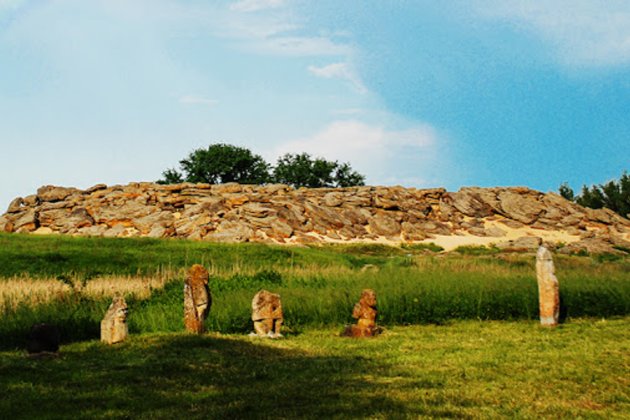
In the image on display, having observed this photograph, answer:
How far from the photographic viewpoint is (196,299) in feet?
52.7

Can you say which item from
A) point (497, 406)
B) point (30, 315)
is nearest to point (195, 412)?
point (497, 406)

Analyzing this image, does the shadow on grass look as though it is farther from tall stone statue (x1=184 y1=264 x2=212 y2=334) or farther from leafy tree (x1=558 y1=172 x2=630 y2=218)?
leafy tree (x1=558 y1=172 x2=630 y2=218)

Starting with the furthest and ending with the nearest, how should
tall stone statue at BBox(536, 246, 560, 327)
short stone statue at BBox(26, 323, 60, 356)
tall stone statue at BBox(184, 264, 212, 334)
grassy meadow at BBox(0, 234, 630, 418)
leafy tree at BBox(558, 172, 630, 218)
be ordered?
1. leafy tree at BBox(558, 172, 630, 218)
2. tall stone statue at BBox(536, 246, 560, 327)
3. tall stone statue at BBox(184, 264, 212, 334)
4. short stone statue at BBox(26, 323, 60, 356)
5. grassy meadow at BBox(0, 234, 630, 418)

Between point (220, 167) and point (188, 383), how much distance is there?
235 feet

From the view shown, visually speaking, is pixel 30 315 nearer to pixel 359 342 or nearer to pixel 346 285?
pixel 359 342

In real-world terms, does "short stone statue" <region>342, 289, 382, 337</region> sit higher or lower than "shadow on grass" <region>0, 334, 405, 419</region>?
higher

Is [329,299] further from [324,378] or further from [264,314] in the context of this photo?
[324,378]

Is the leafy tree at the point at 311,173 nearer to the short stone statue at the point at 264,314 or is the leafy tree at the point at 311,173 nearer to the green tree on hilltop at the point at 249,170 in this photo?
the green tree on hilltop at the point at 249,170

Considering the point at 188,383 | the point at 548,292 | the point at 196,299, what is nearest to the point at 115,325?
the point at 196,299

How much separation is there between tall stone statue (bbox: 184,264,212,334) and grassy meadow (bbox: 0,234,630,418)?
22.2 inches

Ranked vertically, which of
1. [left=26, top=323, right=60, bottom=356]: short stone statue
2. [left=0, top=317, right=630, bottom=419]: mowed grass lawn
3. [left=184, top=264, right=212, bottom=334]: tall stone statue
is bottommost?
[left=0, top=317, right=630, bottom=419]: mowed grass lawn

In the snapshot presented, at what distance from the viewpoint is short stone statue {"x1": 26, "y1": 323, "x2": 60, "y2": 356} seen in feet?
43.4

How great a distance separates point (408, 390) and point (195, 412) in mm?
3419

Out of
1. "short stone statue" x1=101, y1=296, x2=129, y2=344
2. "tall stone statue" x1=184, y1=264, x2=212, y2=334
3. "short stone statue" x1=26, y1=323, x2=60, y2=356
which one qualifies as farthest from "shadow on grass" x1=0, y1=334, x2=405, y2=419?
"tall stone statue" x1=184, y1=264, x2=212, y2=334
